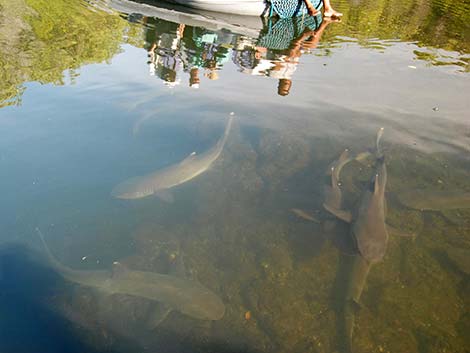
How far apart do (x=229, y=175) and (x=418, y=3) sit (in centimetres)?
2266

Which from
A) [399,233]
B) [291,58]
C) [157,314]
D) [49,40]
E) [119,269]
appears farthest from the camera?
[49,40]

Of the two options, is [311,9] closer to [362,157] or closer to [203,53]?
[203,53]

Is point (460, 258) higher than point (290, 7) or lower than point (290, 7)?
lower

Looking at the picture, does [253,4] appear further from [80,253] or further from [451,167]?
[80,253]

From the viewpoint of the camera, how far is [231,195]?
4.86 meters

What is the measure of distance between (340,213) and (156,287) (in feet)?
7.62

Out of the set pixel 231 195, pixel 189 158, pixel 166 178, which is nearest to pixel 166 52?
pixel 189 158

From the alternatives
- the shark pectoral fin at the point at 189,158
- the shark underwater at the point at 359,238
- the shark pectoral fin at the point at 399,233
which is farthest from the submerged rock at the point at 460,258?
the shark pectoral fin at the point at 189,158

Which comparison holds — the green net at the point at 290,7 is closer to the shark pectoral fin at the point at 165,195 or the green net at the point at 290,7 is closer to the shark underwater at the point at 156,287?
the shark pectoral fin at the point at 165,195

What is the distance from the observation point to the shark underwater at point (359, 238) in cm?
342

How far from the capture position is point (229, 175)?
5.24m

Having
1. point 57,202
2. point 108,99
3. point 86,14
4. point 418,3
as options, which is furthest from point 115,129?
point 418,3

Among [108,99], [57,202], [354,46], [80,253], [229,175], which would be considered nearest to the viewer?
[80,253]

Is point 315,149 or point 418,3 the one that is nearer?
point 315,149
